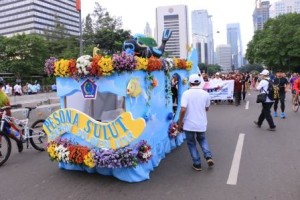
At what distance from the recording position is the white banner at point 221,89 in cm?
1938

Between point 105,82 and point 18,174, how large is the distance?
8.07ft

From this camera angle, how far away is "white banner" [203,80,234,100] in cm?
1938

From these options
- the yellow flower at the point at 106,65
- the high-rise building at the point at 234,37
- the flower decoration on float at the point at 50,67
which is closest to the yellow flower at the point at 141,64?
the yellow flower at the point at 106,65

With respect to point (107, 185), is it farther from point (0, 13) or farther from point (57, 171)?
point (0, 13)

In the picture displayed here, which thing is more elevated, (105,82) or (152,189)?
(105,82)

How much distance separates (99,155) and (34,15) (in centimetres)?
11048

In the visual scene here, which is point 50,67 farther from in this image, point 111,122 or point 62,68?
point 111,122

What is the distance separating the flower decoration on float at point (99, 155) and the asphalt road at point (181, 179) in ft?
1.12

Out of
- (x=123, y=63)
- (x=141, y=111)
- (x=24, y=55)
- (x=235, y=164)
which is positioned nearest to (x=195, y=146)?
(x=235, y=164)

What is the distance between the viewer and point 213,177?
5.90 metres

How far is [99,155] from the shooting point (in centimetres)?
561

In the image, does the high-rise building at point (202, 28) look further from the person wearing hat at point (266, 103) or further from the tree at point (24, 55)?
the person wearing hat at point (266, 103)

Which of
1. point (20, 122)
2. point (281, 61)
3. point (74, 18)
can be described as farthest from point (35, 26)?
point (20, 122)

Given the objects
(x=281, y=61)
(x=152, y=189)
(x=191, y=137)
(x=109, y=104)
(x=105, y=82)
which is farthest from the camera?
(x=281, y=61)
